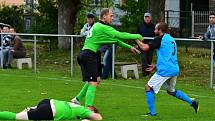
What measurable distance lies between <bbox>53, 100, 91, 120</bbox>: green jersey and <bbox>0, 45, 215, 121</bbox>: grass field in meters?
0.58

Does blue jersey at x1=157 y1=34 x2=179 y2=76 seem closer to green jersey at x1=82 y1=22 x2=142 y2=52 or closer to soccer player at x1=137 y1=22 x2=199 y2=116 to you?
soccer player at x1=137 y1=22 x2=199 y2=116

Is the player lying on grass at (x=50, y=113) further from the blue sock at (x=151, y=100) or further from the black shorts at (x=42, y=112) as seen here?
the blue sock at (x=151, y=100)

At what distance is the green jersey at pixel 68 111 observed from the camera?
1014 centimetres

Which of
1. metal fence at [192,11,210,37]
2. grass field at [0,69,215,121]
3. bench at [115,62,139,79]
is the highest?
metal fence at [192,11,210,37]

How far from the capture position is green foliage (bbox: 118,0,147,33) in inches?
1227

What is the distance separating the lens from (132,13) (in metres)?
32.2

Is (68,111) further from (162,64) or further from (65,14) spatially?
(65,14)

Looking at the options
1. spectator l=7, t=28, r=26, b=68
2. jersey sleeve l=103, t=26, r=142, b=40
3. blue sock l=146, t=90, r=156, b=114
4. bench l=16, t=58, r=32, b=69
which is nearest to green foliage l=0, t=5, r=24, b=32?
spectator l=7, t=28, r=26, b=68

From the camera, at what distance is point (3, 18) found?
41656 millimetres

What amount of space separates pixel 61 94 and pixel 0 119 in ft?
14.6

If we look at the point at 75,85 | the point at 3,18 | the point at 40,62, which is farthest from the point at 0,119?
the point at 3,18

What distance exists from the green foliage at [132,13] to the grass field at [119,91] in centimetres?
779

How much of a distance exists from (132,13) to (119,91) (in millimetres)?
17266

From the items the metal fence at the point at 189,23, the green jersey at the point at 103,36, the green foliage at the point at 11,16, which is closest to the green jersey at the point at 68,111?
the green jersey at the point at 103,36
